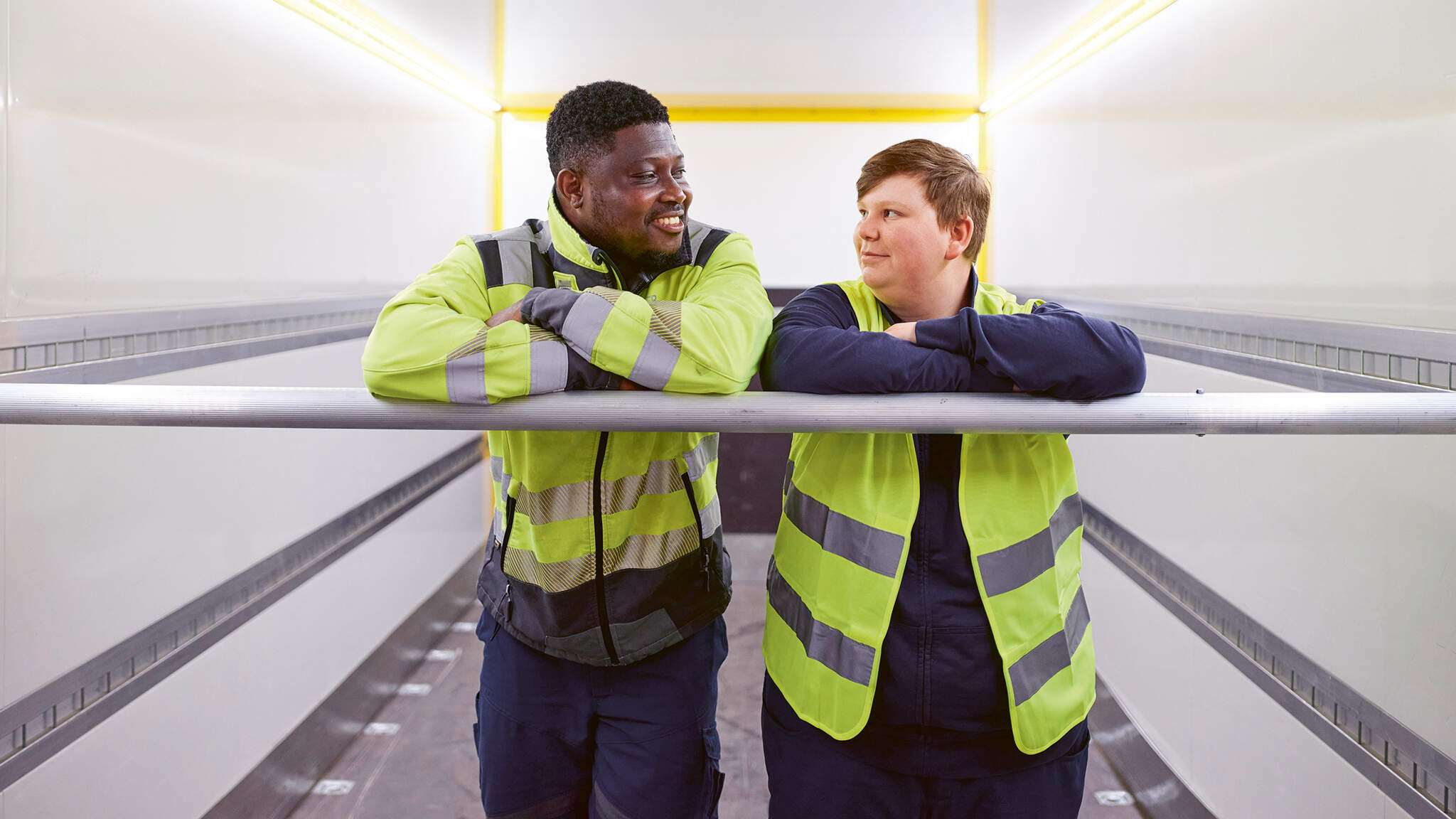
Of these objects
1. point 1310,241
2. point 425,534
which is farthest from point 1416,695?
point 425,534

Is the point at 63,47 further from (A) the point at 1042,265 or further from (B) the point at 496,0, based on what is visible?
(A) the point at 1042,265

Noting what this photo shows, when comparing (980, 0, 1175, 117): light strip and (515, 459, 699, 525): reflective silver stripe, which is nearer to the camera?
(515, 459, 699, 525): reflective silver stripe

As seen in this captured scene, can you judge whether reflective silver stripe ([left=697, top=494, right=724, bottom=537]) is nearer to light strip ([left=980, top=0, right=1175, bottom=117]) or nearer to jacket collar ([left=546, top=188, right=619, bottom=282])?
jacket collar ([left=546, top=188, right=619, bottom=282])

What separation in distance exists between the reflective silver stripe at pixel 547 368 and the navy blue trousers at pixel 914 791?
2.23ft

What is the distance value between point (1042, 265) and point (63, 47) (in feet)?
10.7

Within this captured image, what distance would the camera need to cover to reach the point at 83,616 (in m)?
1.76

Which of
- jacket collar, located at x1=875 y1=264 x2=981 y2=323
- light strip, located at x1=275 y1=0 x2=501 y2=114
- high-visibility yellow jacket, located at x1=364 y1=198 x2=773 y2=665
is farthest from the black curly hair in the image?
light strip, located at x1=275 y1=0 x2=501 y2=114

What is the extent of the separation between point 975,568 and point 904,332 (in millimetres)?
386

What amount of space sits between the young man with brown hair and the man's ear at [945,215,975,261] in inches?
7.5

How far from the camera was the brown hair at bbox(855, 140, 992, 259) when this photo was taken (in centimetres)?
141

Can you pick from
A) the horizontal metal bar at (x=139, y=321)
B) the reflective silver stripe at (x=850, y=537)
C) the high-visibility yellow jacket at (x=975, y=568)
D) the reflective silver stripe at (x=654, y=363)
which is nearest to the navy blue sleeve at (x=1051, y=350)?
the high-visibility yellow jacket at (x=975, y=568)

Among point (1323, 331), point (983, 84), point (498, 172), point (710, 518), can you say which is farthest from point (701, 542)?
point (498, 172)

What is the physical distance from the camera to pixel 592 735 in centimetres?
150

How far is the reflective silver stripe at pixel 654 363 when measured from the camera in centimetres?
125
